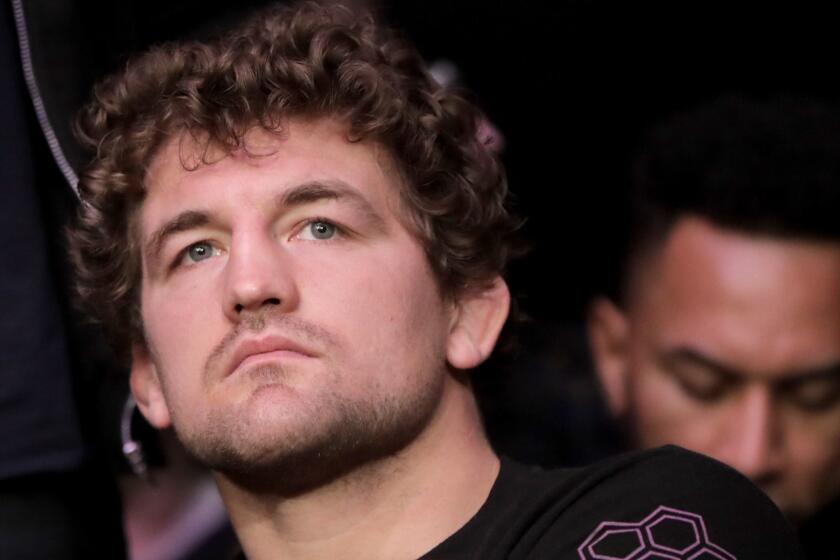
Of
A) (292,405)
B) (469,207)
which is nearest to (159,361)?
(292,405)

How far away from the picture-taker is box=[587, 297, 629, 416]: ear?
328 cm

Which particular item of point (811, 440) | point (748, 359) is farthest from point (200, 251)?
point (811, 440)

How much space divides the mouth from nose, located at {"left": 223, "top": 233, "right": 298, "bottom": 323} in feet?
0.14

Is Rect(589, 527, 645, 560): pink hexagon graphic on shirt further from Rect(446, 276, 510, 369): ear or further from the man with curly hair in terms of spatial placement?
Rect(446, 276, 510, 369): ear

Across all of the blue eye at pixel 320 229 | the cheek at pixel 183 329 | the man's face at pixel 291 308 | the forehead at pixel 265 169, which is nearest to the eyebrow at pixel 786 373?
the man's face at pixel 291 308

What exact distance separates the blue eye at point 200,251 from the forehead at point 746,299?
1170 millimetres

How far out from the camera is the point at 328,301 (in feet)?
6.76

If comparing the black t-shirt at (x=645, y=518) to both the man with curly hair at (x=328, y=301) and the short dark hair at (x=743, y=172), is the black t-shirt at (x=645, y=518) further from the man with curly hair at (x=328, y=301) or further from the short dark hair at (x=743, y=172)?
the short dark hair at (x=743, y=172)

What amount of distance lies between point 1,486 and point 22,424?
0.11m

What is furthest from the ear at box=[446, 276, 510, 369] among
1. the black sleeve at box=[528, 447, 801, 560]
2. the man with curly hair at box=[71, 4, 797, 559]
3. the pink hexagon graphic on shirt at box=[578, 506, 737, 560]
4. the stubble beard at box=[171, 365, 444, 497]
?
the pink hexagon graphic on shirt at box=[578, 506, 737, 560]

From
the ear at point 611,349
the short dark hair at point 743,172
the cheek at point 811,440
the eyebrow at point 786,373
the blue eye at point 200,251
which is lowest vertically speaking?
the ear at point 611,349

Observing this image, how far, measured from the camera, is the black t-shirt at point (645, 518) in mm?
1834

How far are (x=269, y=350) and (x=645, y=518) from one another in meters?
0.54

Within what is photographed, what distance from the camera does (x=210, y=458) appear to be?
2084 mm
